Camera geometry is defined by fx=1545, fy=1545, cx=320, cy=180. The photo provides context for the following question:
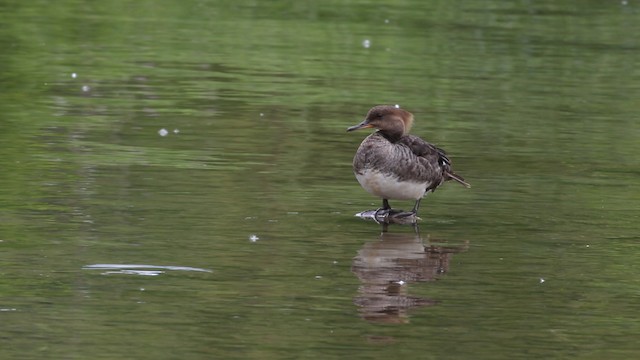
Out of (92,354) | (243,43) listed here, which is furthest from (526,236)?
(243,43)

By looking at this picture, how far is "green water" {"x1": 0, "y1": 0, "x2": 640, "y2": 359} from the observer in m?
7.63

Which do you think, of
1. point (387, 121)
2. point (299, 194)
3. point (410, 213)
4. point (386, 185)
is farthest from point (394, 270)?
point (299, 194)

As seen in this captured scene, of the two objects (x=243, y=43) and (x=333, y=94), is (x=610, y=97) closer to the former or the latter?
(x=333, y=94)

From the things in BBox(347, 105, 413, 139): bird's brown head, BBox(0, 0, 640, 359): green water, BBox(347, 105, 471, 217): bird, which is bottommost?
BBox(0, 0, 640, 359): green water

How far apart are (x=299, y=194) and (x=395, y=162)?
3.53 feet

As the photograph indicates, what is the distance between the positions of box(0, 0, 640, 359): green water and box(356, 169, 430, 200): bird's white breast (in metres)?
0.23

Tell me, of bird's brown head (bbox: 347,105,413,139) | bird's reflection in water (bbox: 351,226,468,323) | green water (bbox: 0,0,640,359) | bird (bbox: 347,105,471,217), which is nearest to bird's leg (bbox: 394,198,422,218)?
bird (bbox: 347,105,471,217)

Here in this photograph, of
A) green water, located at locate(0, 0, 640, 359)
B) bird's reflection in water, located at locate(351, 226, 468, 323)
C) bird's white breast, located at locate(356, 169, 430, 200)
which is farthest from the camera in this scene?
bird's white breast, located at locate(356, 169, 430, 200)

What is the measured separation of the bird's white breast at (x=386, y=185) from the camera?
1023 centimetres

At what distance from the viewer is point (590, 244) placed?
9.86 meters

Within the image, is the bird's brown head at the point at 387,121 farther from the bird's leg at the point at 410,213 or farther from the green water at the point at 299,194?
the green water at the point at 299,194

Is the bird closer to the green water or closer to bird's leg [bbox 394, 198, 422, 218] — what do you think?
bird's leg [bbox 394, 198, 422, 218]

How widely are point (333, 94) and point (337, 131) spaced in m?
2.10

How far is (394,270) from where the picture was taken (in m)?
8.99
